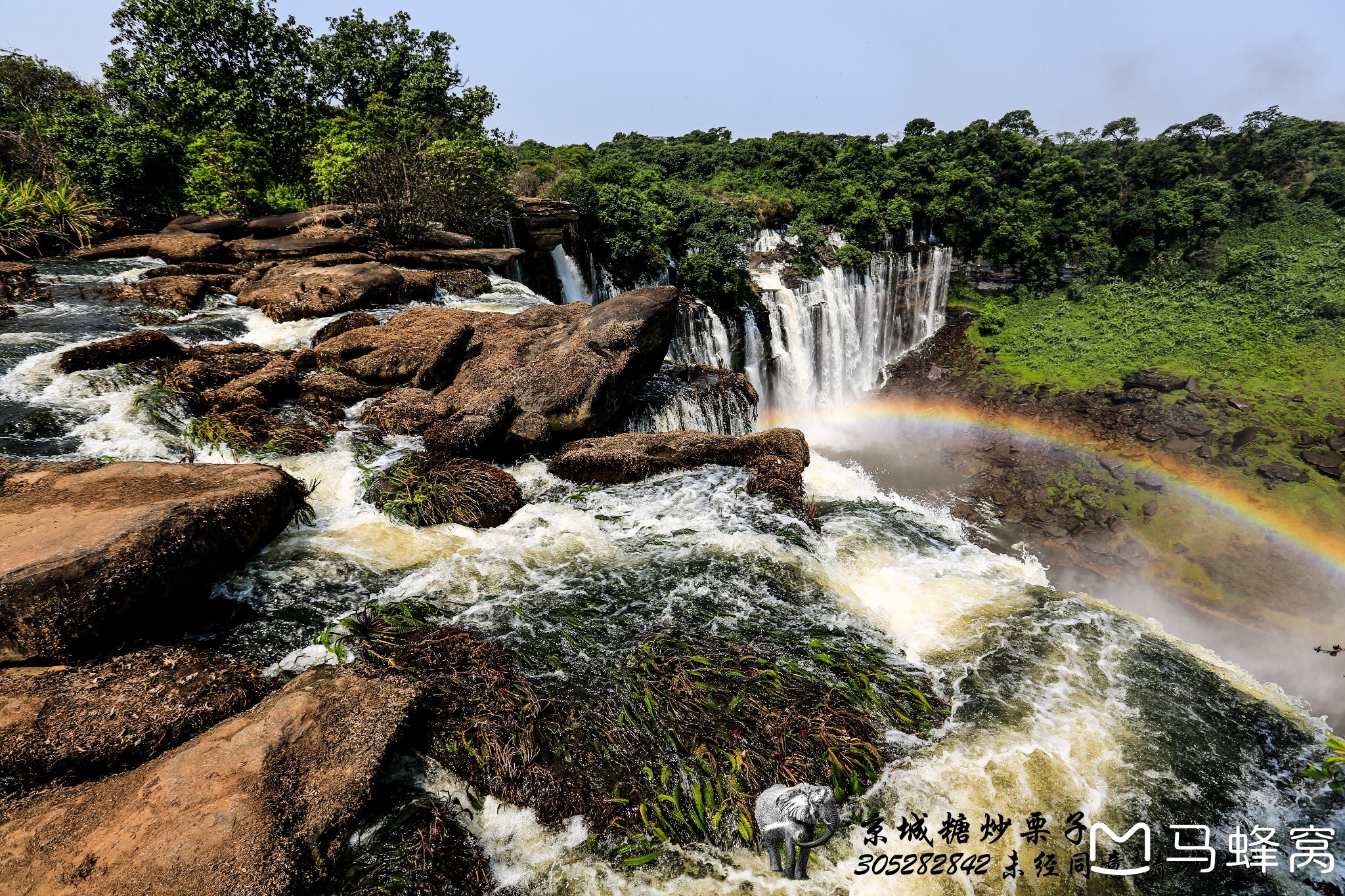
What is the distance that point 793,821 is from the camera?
378 cm

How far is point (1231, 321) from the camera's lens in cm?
2536

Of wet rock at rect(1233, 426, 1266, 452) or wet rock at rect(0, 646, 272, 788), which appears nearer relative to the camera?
wet rock at rect(0, 646, 272, 788)

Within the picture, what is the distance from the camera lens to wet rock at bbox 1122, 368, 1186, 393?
23.2 metres

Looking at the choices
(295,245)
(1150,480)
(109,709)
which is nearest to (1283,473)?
(1150,480)

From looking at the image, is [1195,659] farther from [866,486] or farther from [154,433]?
[154,433]

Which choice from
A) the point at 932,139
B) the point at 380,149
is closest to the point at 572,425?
the point at 380,149

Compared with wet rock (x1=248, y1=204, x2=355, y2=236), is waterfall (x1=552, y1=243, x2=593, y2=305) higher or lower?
lower

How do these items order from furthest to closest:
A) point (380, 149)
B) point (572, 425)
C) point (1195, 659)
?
point (380, 149), point (572, 425), point (1195, 659)

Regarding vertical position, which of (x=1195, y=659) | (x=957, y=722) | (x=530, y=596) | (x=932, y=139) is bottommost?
(x=1195, y=659)

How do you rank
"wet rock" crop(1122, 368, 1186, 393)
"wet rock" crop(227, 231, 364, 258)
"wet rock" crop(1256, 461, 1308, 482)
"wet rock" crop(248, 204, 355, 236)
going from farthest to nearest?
1. "wet rock" crop(1122, 368, 1186, 393)
2. "wet rock" crop(1256, 461, 1308, 482)
3. "wet rock" crop(248, 204, 355, 236)
4. "wet rock" crop(227, 231, 364, 258)

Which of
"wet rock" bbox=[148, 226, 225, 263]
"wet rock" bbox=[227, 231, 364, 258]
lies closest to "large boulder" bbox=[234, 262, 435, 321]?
"wet rock" bbox=[227, 231, 364, 258]

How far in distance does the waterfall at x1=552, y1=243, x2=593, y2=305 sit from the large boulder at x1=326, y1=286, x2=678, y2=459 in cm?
867

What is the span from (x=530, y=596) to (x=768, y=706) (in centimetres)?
286

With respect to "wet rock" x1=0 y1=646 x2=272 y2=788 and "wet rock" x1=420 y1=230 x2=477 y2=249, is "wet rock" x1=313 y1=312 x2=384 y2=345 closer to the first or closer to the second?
"wet rock" x1=420 y1=230 x2=477 y2=249
